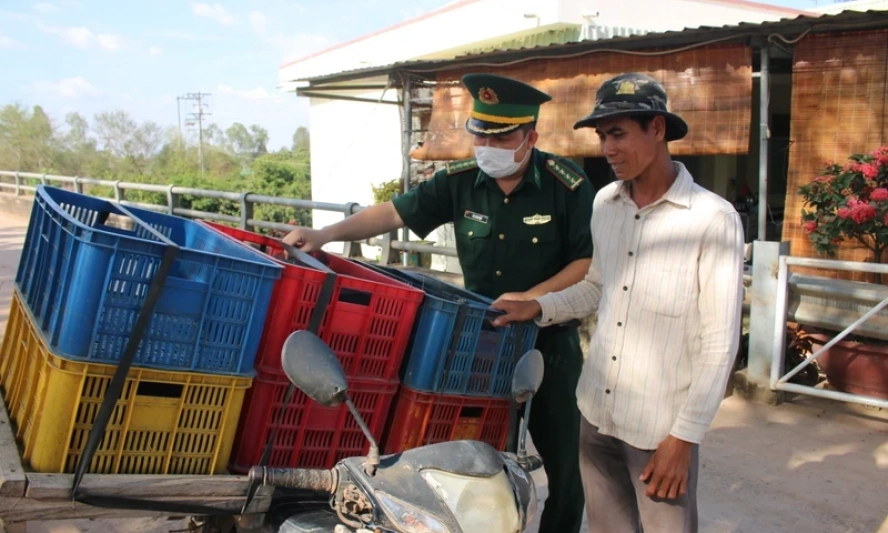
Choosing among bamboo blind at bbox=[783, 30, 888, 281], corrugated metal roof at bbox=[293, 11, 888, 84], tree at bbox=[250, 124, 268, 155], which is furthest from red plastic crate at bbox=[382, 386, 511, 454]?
tree at bbox=[250, 124, 268, 155]

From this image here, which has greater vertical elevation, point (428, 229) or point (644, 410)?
point (428, 229)

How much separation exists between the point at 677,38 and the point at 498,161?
5.63 meters

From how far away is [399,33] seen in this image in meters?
16.8

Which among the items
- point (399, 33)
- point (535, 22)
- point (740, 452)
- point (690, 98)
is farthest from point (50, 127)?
point (740, 452)

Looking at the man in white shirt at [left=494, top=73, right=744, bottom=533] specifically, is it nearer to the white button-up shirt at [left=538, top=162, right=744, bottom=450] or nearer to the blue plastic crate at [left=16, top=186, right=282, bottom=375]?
the white button-up shirt at [left=538, top=162, right=744, bottom=450]

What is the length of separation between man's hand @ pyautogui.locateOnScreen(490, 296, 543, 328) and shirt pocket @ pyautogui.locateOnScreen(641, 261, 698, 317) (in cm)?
41

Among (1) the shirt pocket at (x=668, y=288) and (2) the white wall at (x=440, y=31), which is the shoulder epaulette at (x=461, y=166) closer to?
(1) the shirt pocket at (x=668, y=288)

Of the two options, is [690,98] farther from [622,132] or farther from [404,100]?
[622,132]

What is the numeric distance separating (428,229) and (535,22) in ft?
36.9

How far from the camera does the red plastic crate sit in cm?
240

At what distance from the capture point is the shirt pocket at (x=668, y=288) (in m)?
2.07

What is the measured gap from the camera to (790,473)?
14.3 ft

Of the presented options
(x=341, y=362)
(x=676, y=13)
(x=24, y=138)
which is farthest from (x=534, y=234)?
(x=24, y=138)

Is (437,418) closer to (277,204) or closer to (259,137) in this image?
(277,204)
